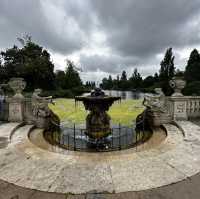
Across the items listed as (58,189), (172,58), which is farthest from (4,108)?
(172,58)

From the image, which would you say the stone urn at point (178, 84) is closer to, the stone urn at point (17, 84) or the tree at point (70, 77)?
the stone urn at point (17, 84)

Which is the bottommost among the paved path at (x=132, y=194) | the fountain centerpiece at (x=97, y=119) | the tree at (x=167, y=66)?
the paved path at (x=132, y=194)

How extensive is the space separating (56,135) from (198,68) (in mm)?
37597

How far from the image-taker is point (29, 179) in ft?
10.8

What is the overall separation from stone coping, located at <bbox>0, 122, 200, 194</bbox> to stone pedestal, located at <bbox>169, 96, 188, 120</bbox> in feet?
9.77

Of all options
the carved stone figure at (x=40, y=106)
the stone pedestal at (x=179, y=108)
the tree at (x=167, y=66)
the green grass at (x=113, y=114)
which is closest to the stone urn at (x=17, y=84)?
the carved stone figure at (x=40, y=106)

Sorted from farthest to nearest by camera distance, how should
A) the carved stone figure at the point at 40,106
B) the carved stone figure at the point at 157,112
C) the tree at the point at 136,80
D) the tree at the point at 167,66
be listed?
the tree at the point at 136,80
the tree at the point at 167,66
the carved stone figure at the point at 40,106
the carved stone figure at the point at 157,112

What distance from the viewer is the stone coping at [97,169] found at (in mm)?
3100

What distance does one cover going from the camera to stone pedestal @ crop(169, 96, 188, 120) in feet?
25.7

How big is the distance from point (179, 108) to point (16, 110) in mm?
7703

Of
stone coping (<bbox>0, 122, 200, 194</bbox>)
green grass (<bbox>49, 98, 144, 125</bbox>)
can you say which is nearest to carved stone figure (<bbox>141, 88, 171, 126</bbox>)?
green grass (<bbox>49, 98, 144, 125</bbox>)

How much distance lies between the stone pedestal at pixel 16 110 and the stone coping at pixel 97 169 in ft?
9.82

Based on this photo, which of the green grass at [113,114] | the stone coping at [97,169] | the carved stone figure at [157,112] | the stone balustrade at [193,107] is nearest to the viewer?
the stone coping at [97,169]

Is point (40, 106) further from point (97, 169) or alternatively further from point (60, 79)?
point (60, 79)
